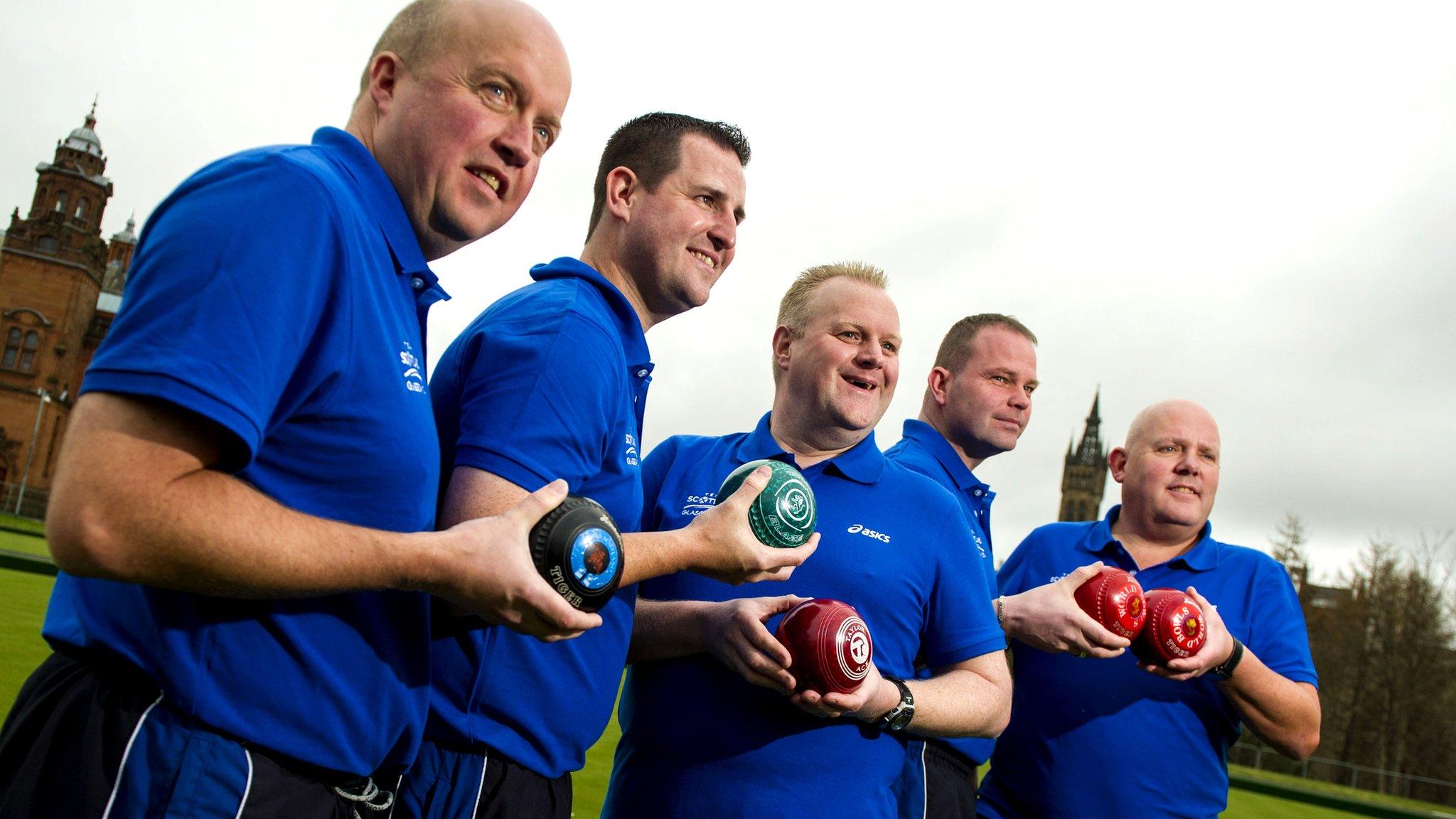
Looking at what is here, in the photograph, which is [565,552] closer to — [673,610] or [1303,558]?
[673,610]

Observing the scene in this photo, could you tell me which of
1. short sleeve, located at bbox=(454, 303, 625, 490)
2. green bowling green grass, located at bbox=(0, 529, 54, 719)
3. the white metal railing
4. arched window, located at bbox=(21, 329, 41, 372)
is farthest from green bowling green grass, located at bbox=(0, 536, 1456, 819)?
arched window, located at bbox=(21, 329, 41, 372)

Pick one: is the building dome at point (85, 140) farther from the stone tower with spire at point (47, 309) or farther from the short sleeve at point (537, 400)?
the short sleeve at point (537, 400)

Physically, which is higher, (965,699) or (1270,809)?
(965,699)

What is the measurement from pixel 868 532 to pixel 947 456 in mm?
2317

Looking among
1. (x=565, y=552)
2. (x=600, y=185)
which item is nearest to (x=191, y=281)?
(x=565, y=552)

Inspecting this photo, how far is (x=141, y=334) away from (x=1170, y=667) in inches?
169

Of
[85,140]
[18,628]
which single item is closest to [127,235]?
[85,140]

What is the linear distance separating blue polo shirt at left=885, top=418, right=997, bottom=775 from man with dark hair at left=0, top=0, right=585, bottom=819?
3764mm

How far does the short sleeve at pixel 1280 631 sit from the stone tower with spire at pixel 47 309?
69.6 m

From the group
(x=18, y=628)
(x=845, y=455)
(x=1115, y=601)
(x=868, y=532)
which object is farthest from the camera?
(x=18, y=628)

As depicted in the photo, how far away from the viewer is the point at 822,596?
13.1 feet

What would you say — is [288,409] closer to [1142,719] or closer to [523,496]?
[523,496]

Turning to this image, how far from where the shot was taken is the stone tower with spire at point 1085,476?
139 m

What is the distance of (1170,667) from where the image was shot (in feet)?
15.3
